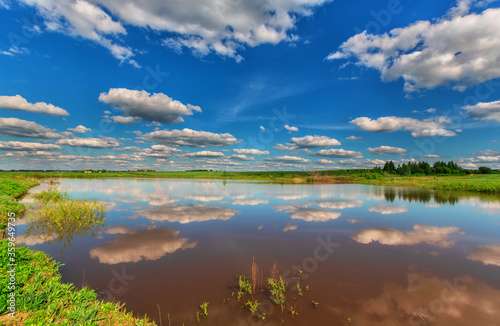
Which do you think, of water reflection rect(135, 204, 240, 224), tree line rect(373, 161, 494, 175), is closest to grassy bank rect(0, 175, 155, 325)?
water reflection rect(135, 204, 240, 224)

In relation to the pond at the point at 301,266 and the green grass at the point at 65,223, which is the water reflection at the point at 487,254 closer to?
the pond at the point at 301,266

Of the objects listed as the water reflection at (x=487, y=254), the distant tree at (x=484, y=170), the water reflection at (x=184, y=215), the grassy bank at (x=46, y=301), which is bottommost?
the water reflection at (x=487, y=254)

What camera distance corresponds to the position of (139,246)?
966 centimetres

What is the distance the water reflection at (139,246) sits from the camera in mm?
8492

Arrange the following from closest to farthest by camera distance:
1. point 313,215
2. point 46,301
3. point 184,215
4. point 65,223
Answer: point 46,301 < point 65,223 < point 184,215 < point 313,215

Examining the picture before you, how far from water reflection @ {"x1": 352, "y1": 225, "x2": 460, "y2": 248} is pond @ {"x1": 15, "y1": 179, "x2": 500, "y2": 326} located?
0.20ft

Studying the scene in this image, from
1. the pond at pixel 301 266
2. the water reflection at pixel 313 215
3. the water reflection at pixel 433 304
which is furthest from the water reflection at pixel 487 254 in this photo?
the water reflection at pixel 313 215

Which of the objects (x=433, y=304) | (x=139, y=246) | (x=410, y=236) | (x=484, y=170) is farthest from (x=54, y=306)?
(x=484, y=170)

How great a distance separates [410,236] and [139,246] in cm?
1453

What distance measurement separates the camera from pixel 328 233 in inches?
484

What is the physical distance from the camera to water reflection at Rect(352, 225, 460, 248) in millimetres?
11022

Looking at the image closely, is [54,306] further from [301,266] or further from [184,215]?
[184,215]

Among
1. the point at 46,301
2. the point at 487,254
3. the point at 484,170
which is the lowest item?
the point at 487,254

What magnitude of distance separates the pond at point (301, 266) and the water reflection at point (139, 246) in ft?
0.16
